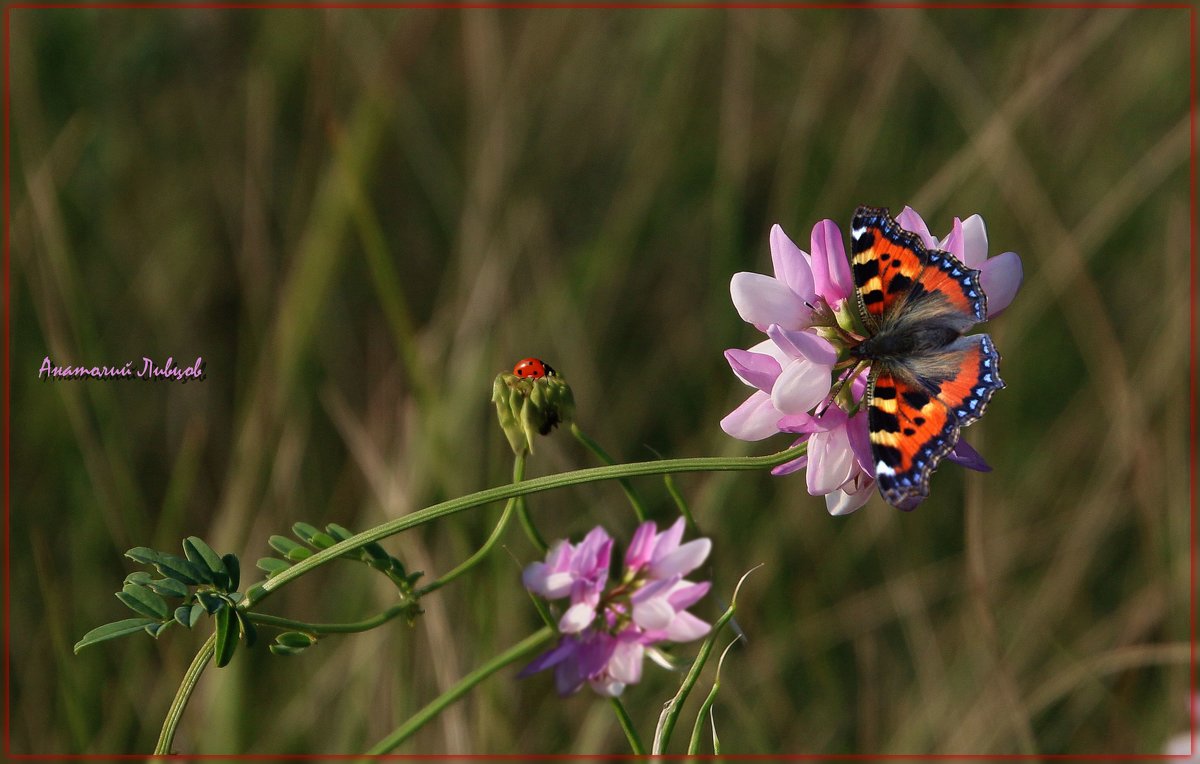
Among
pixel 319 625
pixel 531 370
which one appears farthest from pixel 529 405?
pixel 319 625

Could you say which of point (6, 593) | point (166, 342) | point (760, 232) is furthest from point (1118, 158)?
point (6, 593)

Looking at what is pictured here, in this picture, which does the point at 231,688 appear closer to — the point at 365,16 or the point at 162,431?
the point at 162,431

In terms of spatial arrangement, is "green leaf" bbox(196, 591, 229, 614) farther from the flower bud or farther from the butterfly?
the butterfly

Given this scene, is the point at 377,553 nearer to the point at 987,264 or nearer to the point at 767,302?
the point at 767,302

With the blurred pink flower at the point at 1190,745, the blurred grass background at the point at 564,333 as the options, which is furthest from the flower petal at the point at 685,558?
the blurred pink flower at the point at 1190,745

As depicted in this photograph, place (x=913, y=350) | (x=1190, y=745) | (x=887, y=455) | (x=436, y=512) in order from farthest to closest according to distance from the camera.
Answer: (x=1190, y=745) < (x=913, y=350) < (x=887, y=455) < (x=436, y=512)

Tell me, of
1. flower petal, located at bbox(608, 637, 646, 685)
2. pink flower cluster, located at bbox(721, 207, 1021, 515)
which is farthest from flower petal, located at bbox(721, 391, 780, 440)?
flower petal, located at bbox(608, 637, 646, 685)
